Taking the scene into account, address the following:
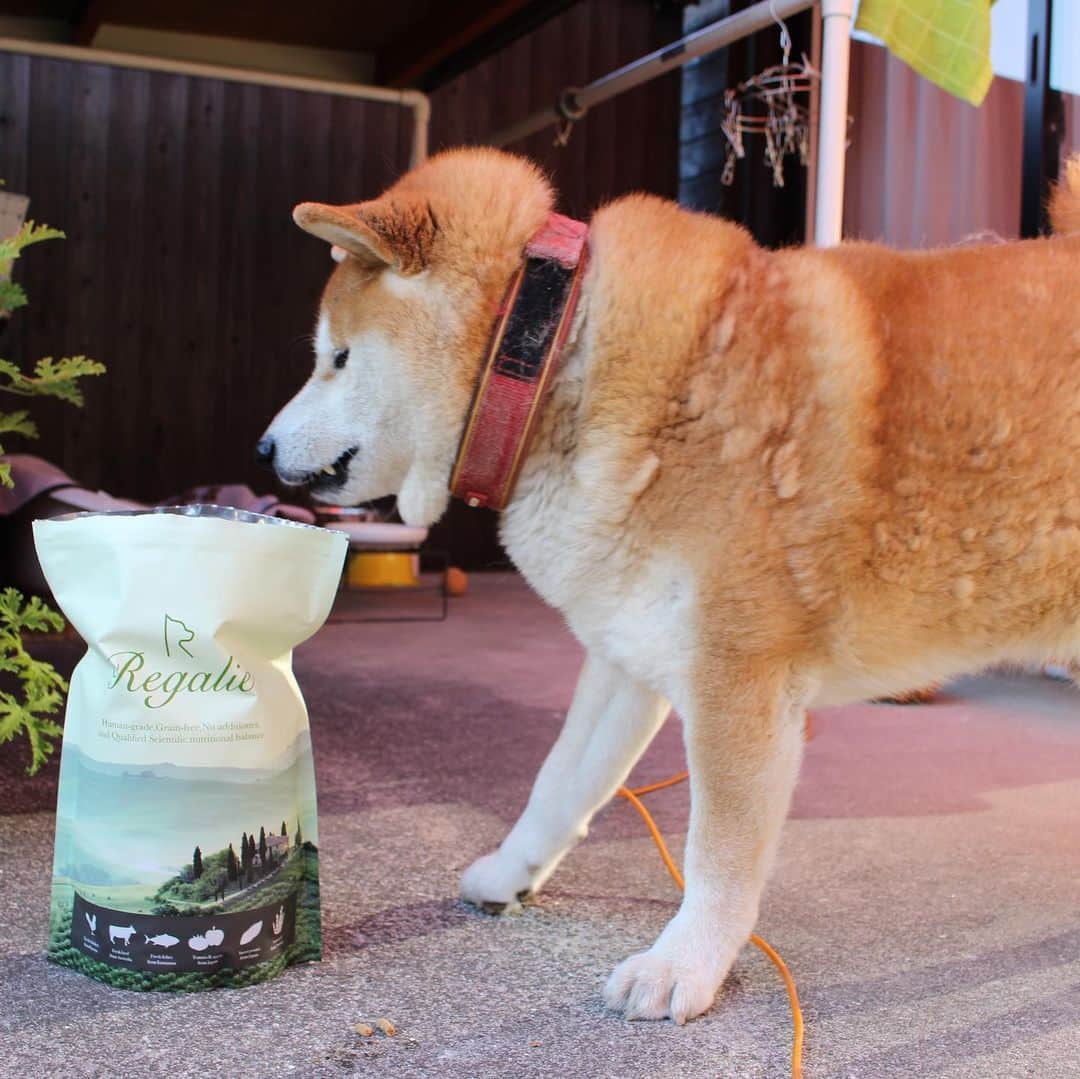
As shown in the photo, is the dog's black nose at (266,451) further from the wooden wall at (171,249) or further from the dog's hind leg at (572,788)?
the wooden wall at (171,249)

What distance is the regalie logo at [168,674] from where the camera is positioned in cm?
118

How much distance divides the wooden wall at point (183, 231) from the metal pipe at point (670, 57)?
5.93 ft

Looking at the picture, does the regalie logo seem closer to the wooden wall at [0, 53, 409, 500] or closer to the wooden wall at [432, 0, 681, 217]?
the wooden wall at [0, 53, 409, 500]

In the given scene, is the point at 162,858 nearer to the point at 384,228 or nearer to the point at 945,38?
the point at 384,228

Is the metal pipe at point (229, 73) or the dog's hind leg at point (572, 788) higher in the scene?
the metal pipe at point (229, 73)

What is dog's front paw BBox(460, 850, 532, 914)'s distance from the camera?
147 cm

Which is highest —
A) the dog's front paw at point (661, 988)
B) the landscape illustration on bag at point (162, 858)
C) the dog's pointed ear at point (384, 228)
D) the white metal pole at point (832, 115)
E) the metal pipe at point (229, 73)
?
the metal pipe at point (229, 73)

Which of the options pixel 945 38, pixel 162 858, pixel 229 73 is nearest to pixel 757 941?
pixel 162 858

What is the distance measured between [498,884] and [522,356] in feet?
2.20

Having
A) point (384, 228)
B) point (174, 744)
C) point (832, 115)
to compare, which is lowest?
point (174, 744)

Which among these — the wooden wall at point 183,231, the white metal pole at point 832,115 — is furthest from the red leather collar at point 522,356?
the wooden wall at point 183,231

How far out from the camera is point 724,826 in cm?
123

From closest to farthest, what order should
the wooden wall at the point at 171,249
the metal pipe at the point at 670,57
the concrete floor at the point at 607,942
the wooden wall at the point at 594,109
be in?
the concrete floor at the point at 607,942 < the metal pipe at the point at 670,57 < the wooden wall at the point at 171,249 < the wooden wall at the point at 594,109

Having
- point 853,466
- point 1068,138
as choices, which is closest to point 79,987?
point 853,466
